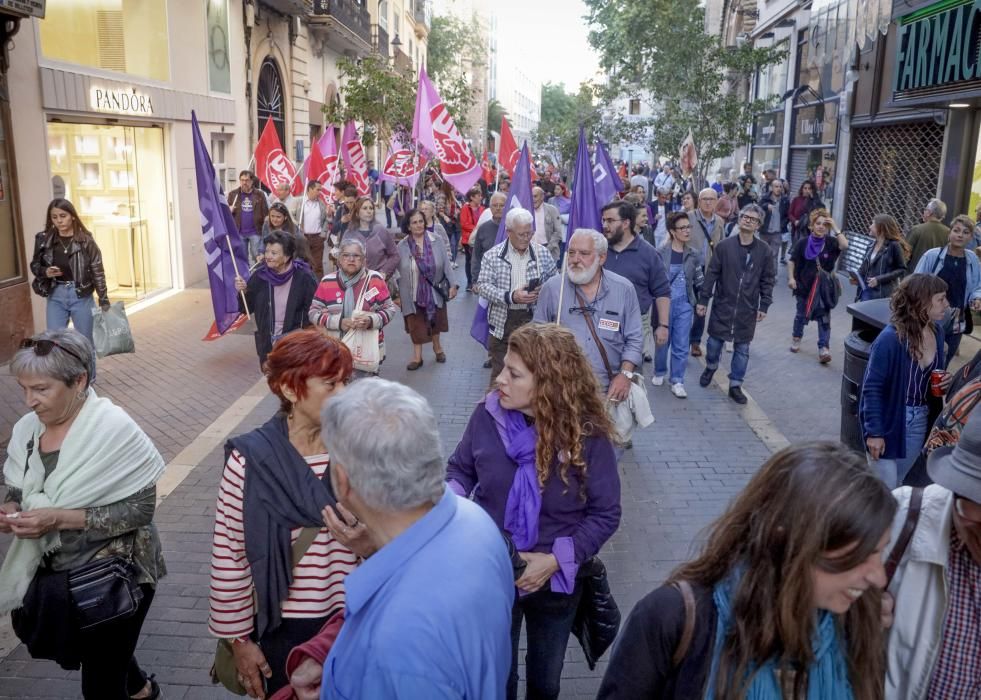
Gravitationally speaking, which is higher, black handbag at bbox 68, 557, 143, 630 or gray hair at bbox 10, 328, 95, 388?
gray hair at bbox 10, 328, 95, 388

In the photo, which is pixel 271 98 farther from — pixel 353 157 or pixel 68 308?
pixel 68 308

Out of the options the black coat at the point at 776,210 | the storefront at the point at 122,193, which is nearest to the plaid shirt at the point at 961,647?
the storefront at the point at 122,193

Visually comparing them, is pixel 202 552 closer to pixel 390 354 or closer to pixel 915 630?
pixel 915 630

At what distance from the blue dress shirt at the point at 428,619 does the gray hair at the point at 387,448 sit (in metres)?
0.07

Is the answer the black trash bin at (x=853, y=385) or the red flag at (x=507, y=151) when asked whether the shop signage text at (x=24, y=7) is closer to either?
the black trash bin at (x=853, y=385)

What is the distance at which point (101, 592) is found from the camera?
3.09 meters

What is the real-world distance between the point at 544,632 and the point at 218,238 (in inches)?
251

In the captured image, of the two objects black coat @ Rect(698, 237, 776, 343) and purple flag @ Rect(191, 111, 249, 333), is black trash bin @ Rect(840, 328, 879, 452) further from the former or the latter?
purple flag @ Rect(191, 111, 249, 333)

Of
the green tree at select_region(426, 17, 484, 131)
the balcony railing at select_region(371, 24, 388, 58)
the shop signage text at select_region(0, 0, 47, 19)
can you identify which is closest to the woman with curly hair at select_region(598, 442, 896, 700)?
the shop signage text at select_region(0, 0, 47, 19)

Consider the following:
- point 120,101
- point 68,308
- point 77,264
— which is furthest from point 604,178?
point 120,101

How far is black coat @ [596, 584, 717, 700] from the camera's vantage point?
188cm

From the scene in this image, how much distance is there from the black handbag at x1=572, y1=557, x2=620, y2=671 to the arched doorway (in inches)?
734

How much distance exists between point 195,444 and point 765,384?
19.3 feet

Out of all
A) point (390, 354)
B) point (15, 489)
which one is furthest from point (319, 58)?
point (15, 489)
